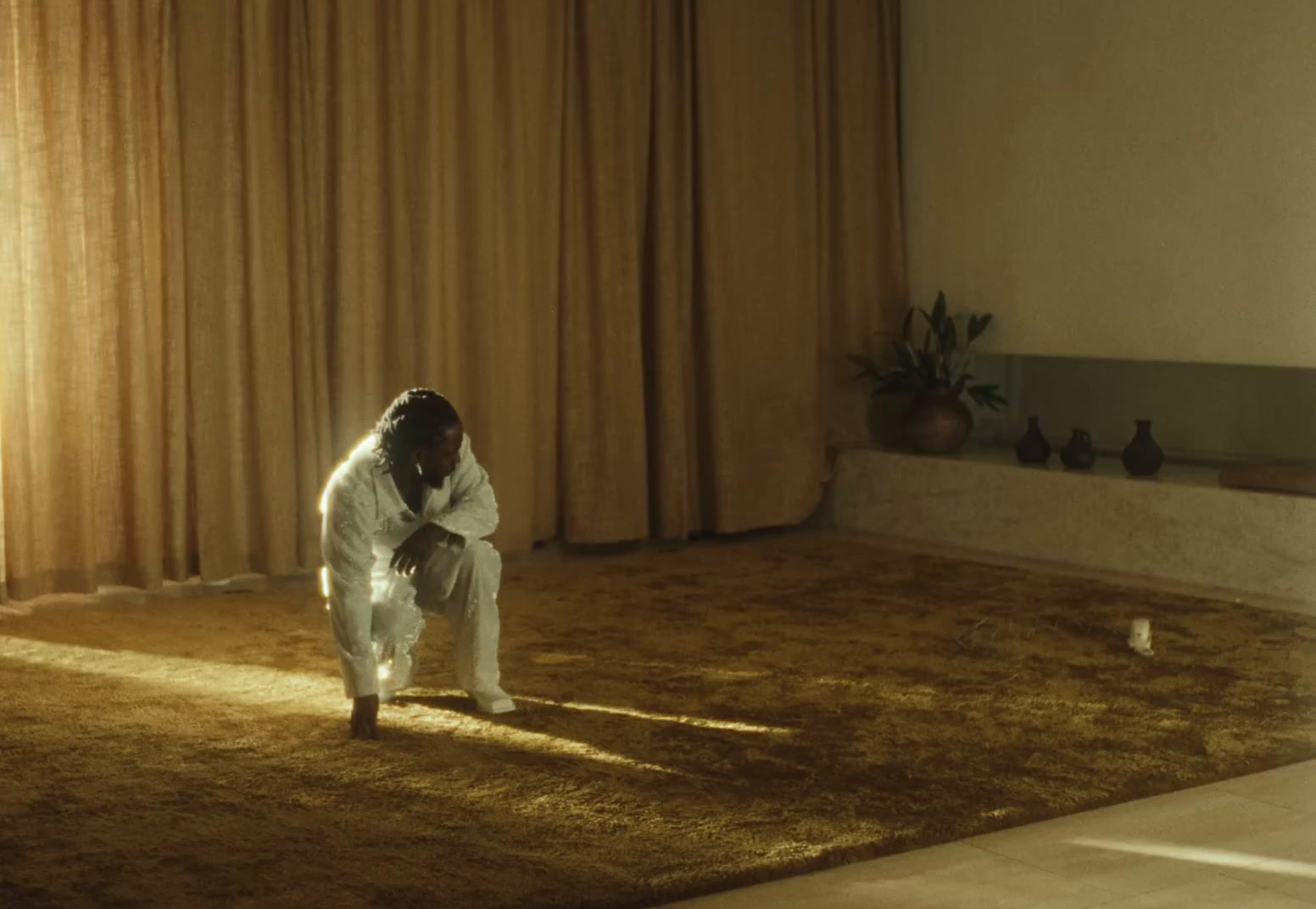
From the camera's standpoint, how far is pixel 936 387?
595 centimetres

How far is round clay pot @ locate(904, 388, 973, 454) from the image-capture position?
5.93 metres

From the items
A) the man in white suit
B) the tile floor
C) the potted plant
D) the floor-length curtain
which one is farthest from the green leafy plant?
the tile floor

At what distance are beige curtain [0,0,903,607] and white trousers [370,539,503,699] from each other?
4.82 feet

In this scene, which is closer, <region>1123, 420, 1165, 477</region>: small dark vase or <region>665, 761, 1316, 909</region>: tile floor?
<region>665, 761, 1316, 909</region>: tile floor

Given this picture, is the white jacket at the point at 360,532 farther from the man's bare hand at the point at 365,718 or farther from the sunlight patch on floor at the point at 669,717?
the sunlight patch on floor at the point at 669,717

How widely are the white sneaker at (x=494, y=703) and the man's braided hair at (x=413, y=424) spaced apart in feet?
1.82

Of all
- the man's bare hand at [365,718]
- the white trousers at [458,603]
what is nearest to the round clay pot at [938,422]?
the white trousers at [458,603]

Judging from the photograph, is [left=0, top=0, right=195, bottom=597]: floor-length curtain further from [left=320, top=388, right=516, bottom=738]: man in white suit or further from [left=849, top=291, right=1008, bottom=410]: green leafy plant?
[left=849, top=291, right=1008, bottom=410]: green leafy plant

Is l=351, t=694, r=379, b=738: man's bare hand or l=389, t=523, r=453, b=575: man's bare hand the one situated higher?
l=389, t=523, r=453, b=575: man's bare hand

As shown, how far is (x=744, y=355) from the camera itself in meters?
5.94

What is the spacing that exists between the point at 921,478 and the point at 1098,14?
1624 mm

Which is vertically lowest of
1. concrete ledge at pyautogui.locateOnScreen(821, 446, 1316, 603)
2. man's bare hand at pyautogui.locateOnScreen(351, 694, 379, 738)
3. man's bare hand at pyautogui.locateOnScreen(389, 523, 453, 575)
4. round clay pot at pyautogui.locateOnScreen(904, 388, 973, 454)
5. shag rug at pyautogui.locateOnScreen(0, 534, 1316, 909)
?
shag rug at pyautogui.locateOnScreen(0, 534, 1316, 909)

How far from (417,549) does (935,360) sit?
120 inches

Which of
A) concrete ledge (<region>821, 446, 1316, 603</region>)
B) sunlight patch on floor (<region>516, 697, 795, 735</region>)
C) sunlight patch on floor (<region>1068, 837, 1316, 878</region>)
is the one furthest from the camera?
concrete ledge (<region>821, 446, 1316, 603</region>)
